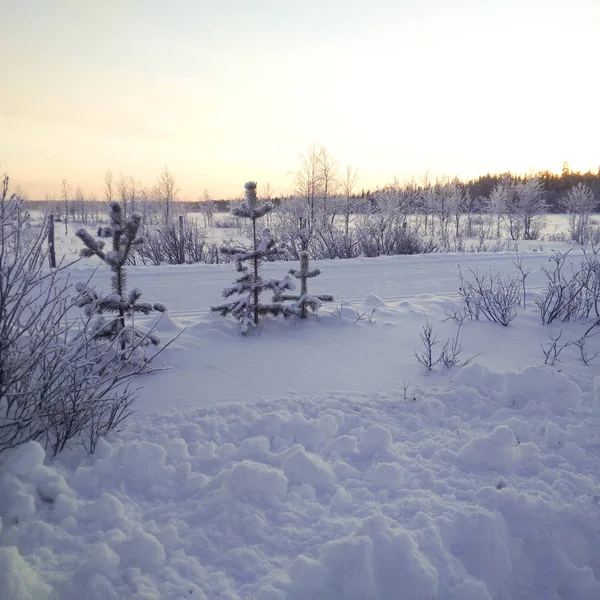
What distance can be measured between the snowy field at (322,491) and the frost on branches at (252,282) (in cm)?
83

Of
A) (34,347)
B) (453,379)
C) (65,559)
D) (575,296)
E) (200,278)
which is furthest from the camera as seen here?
(200,278)

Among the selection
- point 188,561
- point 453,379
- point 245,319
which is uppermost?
point 245,319

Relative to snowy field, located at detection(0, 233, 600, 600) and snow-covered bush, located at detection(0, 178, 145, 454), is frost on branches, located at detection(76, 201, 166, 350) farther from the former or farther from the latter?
snow-covered bush, located at detection(0, 178, 145, 454)

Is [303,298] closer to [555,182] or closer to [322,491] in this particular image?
[322,491]

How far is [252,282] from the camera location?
505 centimetres

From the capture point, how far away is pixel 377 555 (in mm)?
2078

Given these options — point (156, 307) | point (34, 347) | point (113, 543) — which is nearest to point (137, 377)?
point (156, 307)

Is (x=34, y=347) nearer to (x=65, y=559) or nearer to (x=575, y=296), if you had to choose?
(x=65, y=559)

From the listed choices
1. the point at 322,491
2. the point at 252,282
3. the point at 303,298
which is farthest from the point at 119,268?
the point at 322,491

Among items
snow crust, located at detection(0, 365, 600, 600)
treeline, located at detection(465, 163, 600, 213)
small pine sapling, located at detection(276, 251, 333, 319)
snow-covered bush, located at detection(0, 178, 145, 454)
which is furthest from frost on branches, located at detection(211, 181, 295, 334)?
treeline, located at detection(465, 163, 600, 213)

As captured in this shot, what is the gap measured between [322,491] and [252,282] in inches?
115

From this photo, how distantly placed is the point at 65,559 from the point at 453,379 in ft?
10.6

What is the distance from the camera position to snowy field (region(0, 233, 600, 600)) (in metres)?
2.00

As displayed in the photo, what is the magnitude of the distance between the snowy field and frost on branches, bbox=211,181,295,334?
83cm
